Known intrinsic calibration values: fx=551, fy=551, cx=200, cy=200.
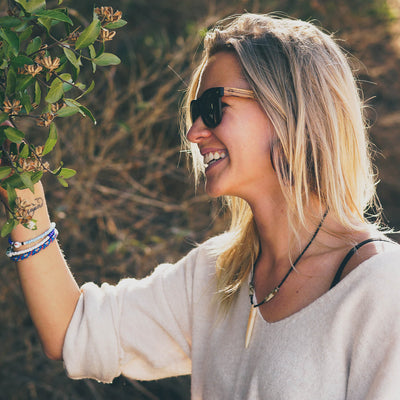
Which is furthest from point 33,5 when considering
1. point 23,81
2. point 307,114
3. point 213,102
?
point 307,114

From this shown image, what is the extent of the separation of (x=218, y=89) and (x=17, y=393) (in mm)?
2377

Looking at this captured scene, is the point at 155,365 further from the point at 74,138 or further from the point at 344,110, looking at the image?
the point at 74,138

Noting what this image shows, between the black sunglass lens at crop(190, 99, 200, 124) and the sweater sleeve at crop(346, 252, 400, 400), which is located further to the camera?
the black sunglass lens at crop(190, 99, 200, 124)

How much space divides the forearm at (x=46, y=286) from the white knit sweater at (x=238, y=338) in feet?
0.16

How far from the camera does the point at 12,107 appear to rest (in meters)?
1.12

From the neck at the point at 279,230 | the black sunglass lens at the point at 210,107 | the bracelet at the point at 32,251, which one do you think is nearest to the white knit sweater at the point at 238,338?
the neck at the point at 279,230

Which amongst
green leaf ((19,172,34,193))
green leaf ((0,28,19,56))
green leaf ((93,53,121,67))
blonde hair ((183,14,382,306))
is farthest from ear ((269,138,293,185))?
green leaf ((0,28,19,56))

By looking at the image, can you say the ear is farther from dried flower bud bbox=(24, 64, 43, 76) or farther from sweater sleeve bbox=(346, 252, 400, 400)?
dried flower bud bbox=(24, 64, 43, 76)

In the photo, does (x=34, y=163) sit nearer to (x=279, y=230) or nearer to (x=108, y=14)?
(x=108, y=14)

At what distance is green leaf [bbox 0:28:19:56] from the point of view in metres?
1.03

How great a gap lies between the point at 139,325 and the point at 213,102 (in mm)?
775

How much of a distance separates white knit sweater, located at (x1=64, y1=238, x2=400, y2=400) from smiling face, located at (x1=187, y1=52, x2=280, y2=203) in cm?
36

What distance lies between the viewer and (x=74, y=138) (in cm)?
328

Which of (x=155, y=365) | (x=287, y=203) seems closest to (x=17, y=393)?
(x=155, y=365)
